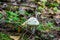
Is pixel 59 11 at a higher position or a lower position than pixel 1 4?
lower

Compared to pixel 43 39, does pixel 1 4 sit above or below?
above

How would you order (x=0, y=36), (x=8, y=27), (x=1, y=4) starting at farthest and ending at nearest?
1. (x=1, y=4)
2. (x=8, y=27)
3. (x=0, y=36)

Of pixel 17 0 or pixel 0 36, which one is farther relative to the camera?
pixel 17 0

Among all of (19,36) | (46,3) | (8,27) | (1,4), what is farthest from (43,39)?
(46,3)

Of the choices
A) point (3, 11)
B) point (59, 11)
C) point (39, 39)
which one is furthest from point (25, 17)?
point (59, 11)

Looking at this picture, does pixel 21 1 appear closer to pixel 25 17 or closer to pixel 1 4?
pixel 1 4

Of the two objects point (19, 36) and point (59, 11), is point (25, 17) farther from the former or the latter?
point (59, 11)

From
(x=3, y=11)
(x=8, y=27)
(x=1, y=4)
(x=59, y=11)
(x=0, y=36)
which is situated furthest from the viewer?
→ (x=59, y=11)

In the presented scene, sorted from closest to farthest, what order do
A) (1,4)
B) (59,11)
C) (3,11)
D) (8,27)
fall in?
(8,27)
(3,11)
(1,4)
(59,11)

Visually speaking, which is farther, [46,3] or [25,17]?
[46,3]
